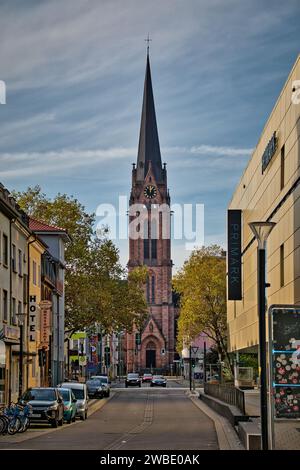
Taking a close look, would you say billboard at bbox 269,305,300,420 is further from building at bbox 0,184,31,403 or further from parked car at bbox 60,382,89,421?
building at bbox 0,184,31,403

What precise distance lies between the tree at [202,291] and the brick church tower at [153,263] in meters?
67.4

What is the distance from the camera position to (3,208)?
44156mm

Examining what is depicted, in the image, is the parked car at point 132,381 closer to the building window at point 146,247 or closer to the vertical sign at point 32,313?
the vertical sign at point 32,313

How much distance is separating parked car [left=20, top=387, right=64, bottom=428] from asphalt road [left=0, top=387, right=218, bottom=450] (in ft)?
1.75

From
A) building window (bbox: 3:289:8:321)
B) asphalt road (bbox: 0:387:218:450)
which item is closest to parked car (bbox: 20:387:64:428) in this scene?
asphalt road (bbox: 0:387:218:450)

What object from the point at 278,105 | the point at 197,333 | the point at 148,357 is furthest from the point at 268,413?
the point at 148,357

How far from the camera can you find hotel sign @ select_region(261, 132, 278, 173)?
49250 mm

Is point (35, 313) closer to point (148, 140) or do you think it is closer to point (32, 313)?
point (32, 313)

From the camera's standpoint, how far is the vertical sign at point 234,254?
68.9 metres

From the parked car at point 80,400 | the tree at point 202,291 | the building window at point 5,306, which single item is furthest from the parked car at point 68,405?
the tree at point 202,291

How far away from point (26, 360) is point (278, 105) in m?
18.9

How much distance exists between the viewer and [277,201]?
49250 millimetres

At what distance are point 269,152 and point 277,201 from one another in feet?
10.7

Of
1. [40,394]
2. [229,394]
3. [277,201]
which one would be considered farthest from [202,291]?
[40,394]
